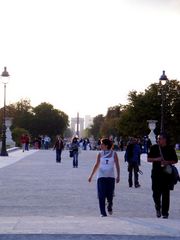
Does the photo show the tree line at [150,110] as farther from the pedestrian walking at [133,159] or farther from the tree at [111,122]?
the pedestrian walking at [133,159]

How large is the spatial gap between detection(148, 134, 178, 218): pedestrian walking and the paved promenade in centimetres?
37

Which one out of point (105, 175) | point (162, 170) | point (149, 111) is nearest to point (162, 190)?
point (162, 170)

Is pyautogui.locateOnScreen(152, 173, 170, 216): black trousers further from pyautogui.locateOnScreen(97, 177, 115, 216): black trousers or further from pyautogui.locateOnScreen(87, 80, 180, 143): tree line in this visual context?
pyautogui.locateOnScreen(87, 80, 180, 143): tree line

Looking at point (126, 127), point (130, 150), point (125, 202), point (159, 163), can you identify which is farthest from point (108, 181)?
point (126, 127)

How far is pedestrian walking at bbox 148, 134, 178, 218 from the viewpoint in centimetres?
1341

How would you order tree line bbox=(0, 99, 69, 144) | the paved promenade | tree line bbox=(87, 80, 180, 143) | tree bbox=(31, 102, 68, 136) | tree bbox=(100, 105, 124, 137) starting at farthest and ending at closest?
tree bbox=(31, 102, 68, 136) → tree line bbox=(0, 99, 69, 144) → tree bbox=(100, 105, 124, 137) → tree line bbox=(87, 80, 180, 143) → the paved promenade

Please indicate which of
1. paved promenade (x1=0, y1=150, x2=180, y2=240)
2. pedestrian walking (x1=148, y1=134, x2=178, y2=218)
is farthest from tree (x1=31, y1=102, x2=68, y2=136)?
pedestrian walking (x1=148, y1=134, x2=178, y2=218)

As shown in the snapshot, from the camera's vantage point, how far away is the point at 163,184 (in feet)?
44.0

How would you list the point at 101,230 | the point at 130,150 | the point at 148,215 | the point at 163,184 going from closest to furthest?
the point at 101,230, the point at 163,184, the point at 148,215, the point at 130,150

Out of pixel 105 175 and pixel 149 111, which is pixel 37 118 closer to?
pixel 149 111

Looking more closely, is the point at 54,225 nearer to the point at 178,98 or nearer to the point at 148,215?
the point at 148,215

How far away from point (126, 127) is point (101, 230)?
8642cm

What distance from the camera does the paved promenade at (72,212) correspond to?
1023 centimetres

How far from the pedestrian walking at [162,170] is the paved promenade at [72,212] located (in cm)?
37
